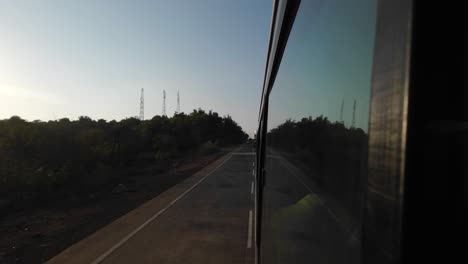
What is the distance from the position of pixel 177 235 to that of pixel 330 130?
977 centimetres

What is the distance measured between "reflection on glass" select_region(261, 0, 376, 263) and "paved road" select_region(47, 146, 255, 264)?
6944mm

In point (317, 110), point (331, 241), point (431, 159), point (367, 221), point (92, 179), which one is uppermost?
point (317, 110)

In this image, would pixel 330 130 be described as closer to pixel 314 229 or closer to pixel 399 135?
pixel 314 229

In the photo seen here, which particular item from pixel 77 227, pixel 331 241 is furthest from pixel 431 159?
pixel 77 227

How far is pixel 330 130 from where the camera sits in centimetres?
111

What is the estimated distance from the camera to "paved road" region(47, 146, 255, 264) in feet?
27.8

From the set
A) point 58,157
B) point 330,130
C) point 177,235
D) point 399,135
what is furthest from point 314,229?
point 58,157

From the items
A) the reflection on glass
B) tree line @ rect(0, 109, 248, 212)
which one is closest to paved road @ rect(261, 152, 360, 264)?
the reflection on glass

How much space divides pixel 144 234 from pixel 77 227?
2626 mm

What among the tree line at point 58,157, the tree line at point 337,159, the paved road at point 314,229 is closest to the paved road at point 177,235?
the tree line at point 58,157

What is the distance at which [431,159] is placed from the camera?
496 millimetres

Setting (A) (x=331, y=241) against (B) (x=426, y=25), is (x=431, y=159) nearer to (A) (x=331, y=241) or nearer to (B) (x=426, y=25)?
(B) (x=426, y=25)

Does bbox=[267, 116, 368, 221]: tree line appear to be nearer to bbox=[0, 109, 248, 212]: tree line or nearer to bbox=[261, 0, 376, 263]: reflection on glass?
bbox=[261, 0, 376, 263]: reflection on glass

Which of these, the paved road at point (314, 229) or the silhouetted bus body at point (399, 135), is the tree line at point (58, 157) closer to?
the paved road at point (314, 229)
